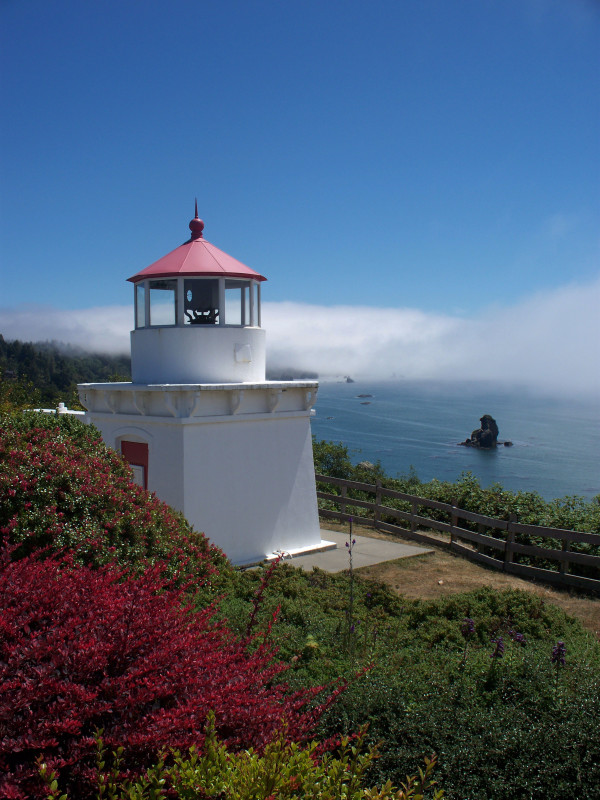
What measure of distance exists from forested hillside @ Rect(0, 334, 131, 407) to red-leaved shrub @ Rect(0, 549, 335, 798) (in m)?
22.6

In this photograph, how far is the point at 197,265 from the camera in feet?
34.2

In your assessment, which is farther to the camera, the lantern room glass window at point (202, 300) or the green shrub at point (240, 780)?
the lantern room glass window at point (202, 300)

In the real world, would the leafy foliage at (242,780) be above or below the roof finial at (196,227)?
below

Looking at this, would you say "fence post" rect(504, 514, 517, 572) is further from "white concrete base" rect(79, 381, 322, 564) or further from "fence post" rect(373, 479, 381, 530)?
"fence post" rect(373, 479, 381, 530)

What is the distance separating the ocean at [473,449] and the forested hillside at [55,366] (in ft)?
47.7

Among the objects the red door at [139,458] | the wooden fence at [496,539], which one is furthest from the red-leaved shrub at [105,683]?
the red door at [139,458]

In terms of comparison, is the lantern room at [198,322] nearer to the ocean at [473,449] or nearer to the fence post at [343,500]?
the fence post at [343,500]

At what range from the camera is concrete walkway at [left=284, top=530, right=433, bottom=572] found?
10.5m

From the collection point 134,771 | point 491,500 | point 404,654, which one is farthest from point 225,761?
point 491,500

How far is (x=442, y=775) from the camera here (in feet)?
11.6

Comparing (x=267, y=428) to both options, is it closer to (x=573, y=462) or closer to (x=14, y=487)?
(x=14, y=487)

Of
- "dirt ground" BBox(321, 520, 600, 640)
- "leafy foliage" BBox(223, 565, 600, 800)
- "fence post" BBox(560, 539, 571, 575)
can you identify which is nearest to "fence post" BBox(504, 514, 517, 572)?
"dirt ground" BBox(321, 520, 600, 640)

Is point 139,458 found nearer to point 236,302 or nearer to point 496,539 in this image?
point 236,302

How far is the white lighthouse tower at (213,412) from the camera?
977 cm
